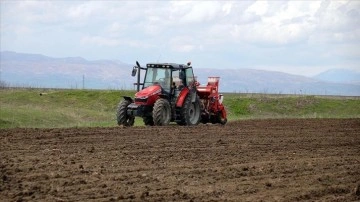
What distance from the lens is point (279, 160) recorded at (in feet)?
47.8

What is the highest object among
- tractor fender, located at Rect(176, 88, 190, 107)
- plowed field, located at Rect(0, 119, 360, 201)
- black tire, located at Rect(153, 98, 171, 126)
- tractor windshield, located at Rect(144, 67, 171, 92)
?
tractor windshield, located at Rect(144, 67, 171, 92)

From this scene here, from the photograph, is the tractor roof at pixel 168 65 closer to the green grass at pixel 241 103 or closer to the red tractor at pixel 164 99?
the red tractor at pixel 164 99

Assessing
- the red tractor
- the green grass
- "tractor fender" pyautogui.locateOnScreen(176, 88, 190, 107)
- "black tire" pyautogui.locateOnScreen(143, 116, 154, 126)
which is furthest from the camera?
the green grass

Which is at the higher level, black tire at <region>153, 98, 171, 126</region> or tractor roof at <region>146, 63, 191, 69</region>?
tractor roof at <region>146, 63, 191, 69</region>

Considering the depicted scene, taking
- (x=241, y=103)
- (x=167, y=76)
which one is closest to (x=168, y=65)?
(x=167, y=76)

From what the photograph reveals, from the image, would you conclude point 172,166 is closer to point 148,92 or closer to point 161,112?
point 161,112

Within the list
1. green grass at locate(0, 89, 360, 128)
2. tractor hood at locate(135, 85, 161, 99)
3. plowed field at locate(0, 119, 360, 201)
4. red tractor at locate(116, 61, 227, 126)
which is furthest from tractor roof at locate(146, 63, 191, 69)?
green grass at locate(0, 89, 360, 128)

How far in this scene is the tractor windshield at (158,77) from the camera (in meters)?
24.4

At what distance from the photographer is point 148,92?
23.9m

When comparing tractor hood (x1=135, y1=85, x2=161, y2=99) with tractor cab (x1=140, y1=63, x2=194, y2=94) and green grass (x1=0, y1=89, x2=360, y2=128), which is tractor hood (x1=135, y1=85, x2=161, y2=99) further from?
green grass (x1=0, y1=89, x2=360, y2=128)

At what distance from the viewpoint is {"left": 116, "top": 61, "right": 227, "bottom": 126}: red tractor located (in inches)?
934

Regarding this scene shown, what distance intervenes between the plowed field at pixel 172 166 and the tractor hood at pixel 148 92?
3379 mm

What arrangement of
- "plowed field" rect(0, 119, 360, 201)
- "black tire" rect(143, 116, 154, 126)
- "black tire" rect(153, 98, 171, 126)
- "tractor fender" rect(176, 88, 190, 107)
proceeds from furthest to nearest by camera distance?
"black tire" rect(143, 116, 154, 126) < "tractor fender" rect(176, 88, 190, 107) < "black tire" rect(153, 98, 171, 126) < "plowed field" rect(0, 119, 360, 201)

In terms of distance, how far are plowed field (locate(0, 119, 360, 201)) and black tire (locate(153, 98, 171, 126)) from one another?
8.81 feet
